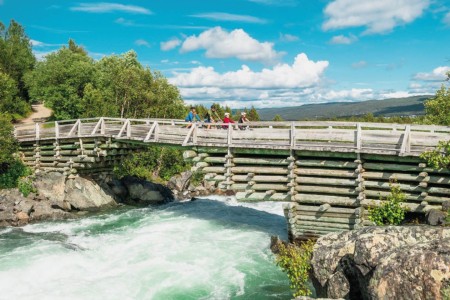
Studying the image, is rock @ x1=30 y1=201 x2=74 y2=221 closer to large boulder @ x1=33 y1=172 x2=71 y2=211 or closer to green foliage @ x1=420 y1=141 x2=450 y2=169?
large boulder @ x1=33 y1=172 x2=71 y2=211

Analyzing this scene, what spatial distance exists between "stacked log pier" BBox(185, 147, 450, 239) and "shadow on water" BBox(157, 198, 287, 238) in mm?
4327

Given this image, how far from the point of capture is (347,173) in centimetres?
1873

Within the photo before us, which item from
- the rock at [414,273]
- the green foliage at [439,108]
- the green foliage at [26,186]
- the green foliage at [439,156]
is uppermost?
the green foliage at [439,108]

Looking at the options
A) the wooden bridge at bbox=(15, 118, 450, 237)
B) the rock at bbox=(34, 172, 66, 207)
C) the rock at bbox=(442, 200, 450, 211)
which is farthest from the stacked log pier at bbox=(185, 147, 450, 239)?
the rock at bbox=(34, 172, 66, 207)

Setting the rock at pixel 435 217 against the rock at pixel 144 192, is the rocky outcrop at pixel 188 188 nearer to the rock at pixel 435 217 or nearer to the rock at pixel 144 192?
the rock at pixel 144 192

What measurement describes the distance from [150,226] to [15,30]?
217 feet

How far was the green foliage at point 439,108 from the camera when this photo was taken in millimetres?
38838

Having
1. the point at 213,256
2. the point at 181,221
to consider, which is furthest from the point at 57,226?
the point at 213,256

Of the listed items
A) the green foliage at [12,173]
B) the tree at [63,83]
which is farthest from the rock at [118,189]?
the tree at [63,83]

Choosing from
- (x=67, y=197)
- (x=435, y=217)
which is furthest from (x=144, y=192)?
(x=435, y=217)

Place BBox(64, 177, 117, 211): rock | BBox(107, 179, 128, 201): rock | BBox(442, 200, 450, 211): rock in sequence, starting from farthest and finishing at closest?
BBox(107, 179, 128, 201): rock → BBox(64, 177, 117, 211): rock → BBox(442, 200, 450, 211): rock

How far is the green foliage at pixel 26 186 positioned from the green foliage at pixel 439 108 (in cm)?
3660

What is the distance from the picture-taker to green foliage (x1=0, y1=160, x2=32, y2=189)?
1241 inches

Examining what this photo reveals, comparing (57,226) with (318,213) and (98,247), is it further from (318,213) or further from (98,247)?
(318,213)
